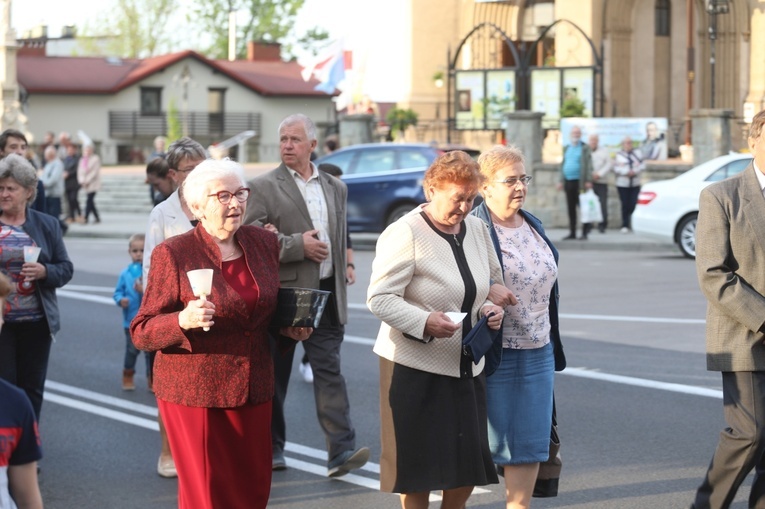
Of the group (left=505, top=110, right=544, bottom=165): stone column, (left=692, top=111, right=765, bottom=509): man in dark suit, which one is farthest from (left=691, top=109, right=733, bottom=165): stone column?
(left=692, top=111, right=765, bottom=509): man in dark suit

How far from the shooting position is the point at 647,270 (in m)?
19.0

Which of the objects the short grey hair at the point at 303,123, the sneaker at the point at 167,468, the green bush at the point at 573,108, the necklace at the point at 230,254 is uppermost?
the green bush at the point at 573,108

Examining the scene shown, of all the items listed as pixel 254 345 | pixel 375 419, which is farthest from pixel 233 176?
pixel 375 419

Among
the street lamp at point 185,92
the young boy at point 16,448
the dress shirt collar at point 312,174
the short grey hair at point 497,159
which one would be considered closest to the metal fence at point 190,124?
the street lamp at point 185,92

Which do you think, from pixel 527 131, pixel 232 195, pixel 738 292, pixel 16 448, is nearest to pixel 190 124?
pixel 527 131

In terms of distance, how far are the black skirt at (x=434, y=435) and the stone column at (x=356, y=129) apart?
25990 millimetres

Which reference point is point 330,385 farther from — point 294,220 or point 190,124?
point 190,124

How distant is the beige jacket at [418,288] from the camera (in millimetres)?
5762

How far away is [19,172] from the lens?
752 cm

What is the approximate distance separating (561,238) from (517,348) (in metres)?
17.7

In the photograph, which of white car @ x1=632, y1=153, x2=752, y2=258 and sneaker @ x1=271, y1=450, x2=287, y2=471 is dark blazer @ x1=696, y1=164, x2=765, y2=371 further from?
white car @ x1=632, y1=153, x2=752, y2=258

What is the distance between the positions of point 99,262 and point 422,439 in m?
16.8

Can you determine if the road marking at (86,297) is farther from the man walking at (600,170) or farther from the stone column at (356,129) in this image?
the stone column at (356,129)

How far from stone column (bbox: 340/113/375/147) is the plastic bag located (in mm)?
9231
